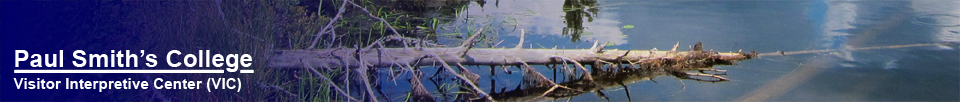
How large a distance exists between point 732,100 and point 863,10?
1758mm

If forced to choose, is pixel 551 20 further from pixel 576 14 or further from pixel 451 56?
pixel 451 56

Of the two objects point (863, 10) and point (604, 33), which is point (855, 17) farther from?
point (604, 33)

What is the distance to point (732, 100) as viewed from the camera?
2.37m

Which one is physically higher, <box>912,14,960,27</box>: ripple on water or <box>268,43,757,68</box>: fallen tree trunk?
<box>912,14,960,27</box>: ripple on water

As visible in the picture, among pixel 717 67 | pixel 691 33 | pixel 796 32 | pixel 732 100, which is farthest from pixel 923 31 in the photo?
pixel 732 100

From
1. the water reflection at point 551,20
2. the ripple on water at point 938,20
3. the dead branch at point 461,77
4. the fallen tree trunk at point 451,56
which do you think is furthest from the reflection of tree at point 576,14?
the ripple on water at point 938,20

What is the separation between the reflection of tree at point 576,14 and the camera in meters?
3.34

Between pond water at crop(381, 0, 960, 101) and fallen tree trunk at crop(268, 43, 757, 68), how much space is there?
0.10m

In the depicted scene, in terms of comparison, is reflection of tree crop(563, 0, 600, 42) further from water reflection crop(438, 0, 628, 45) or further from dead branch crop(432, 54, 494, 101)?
dead branch crop(432, 54, 494, 101)

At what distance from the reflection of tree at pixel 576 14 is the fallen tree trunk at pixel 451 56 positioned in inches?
24.0

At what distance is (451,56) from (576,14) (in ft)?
5.46

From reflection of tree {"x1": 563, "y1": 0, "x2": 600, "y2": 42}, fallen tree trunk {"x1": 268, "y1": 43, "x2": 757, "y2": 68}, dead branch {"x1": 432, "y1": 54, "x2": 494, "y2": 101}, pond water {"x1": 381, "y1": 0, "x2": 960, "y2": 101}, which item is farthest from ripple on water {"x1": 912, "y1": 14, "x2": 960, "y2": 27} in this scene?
dead branch {"x1": 432, "y1": 54, "x2": 494, "y2": 101}

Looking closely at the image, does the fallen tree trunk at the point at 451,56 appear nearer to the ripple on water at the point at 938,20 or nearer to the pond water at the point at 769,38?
the pond water at the point at 769,38

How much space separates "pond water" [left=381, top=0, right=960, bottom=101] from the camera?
2469mm
